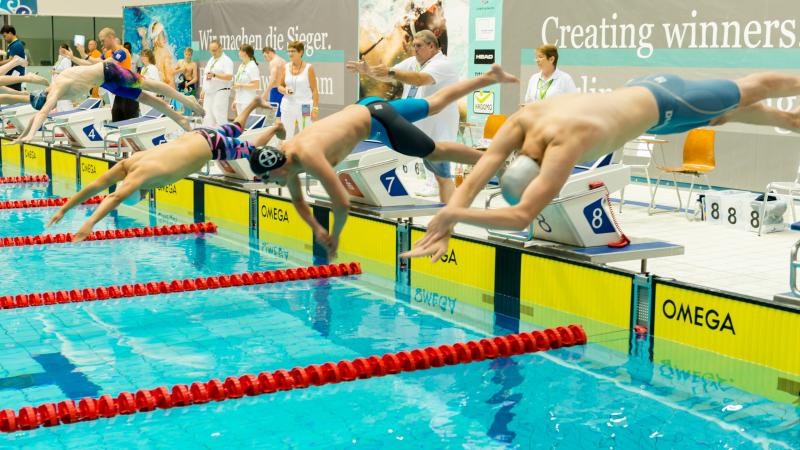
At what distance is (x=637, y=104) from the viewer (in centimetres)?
384

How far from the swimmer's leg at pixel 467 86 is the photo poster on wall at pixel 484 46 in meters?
6.52

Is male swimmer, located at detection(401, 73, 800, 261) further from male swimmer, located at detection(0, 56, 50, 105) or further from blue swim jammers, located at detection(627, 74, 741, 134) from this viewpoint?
male swimmer, located at detection(0, 56, 50, 105)

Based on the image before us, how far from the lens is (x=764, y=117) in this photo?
4.23 m

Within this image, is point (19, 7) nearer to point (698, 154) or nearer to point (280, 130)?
point (280, 130)

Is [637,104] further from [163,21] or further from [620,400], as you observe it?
[163,21]

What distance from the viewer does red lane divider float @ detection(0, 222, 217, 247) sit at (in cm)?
769

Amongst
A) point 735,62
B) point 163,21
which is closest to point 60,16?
point 163,21

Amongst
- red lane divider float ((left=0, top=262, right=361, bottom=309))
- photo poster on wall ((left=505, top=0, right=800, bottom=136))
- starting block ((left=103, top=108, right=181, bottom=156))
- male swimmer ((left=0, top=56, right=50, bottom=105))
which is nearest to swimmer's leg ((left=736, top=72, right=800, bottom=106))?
red lane divider float ((left=0, top=262, right=361, bottom=309))

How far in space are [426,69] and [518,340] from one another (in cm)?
298

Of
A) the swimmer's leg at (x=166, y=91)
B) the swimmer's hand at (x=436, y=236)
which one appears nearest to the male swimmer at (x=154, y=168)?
the swimmer's leg at (x=166, y=91)

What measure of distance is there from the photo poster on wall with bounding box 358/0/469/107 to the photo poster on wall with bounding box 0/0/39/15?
11811mm

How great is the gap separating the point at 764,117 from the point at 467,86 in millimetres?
1884

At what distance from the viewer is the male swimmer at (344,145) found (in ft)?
16.7

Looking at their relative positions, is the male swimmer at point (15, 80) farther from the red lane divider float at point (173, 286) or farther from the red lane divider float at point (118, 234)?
the red lane divider float at point (173, 286)
